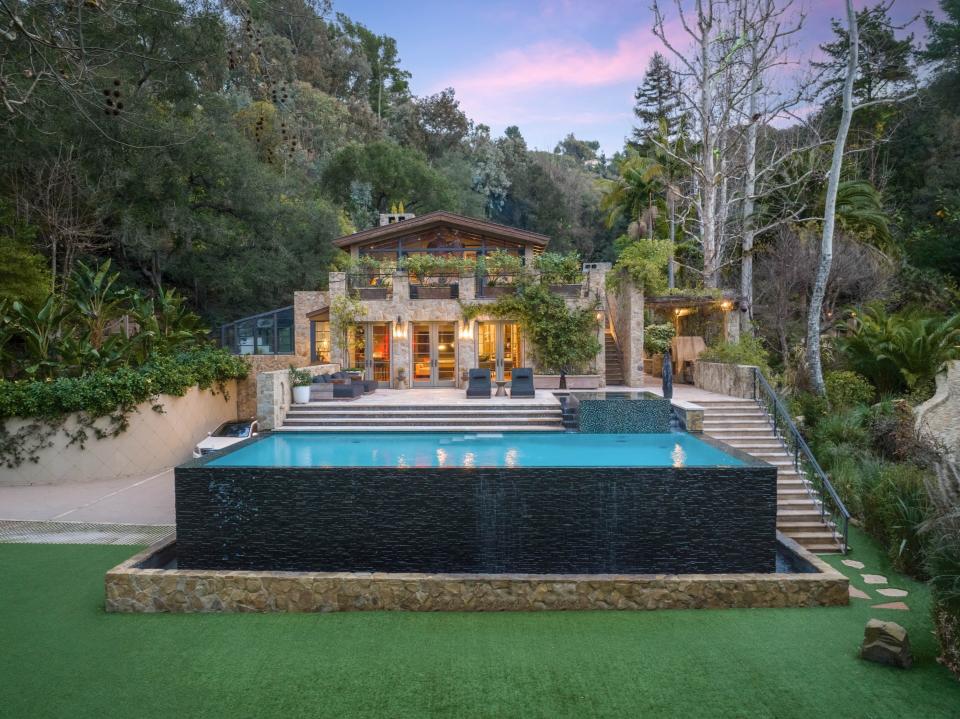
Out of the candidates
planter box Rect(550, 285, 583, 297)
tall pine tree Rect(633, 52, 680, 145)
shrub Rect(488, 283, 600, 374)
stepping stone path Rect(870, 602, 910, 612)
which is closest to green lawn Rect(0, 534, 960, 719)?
stepping stone path Rect(870, 602, 910, 612)

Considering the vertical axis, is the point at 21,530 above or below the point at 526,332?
below

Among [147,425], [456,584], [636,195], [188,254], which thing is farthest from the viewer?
[636,195]

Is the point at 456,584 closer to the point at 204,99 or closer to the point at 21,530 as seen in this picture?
the point at 21,530

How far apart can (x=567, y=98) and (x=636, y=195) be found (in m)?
11.4

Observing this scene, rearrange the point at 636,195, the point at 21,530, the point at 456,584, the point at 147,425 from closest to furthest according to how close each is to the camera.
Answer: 1. the point at 456,584
2. the point at 21,530
3. the point at 147,425
4. the point at 636,195

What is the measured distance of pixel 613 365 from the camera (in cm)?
1992

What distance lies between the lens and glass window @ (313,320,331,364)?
68.2 ft

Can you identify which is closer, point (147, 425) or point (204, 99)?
point (147, 425)

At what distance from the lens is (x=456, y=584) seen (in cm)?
678

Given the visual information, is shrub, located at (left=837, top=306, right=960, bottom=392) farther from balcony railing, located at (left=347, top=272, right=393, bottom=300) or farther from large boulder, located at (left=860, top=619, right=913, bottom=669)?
balcony railing, located at (left=347, top=272, right=393, bottom=300)

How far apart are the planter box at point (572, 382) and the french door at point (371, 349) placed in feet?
17.1

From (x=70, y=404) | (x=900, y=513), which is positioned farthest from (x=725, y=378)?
(x=70, y=404)

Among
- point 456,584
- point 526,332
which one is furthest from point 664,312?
point 456,584

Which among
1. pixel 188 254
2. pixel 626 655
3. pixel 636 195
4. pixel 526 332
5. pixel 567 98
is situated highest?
pixel 567 98
